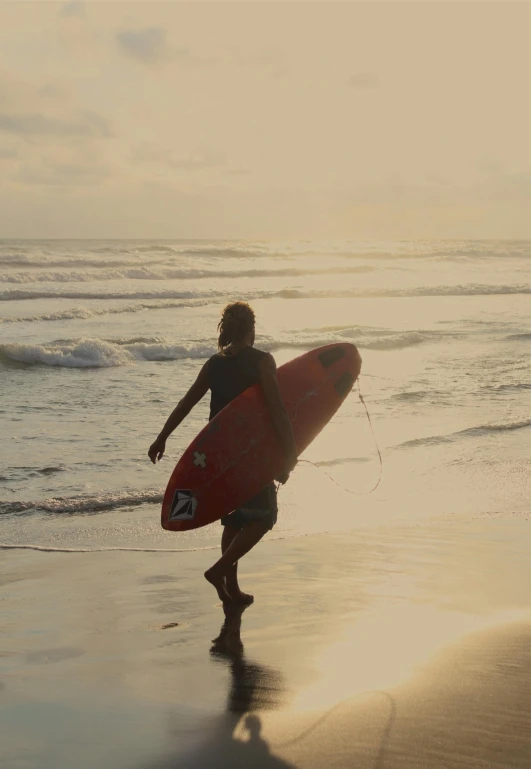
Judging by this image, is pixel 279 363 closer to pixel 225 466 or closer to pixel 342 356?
pixel 342 356

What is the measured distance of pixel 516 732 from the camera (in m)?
2.94

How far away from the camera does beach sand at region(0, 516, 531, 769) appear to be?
115 inches

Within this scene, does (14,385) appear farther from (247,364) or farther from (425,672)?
(425,672)

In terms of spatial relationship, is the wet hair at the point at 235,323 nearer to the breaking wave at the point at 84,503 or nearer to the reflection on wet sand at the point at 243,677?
the reflection on wet sand at the point at 243,677

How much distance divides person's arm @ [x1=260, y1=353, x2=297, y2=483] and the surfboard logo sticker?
0.47m

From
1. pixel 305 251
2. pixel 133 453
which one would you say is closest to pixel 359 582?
pixel 133 453

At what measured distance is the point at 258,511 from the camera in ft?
14.8

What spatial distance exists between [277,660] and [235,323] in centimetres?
157

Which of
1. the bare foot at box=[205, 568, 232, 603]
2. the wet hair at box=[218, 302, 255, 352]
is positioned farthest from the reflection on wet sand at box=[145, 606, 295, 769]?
the wet hair at box=[218, 302, 255, 352]

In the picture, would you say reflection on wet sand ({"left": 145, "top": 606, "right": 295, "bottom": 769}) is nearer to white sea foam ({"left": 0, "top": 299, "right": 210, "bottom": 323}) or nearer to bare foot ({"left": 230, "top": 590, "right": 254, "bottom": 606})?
bare foot ({"left": 230, "top": 590, "right": 254, "bottom": 606})

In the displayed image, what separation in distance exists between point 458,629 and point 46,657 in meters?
1.76

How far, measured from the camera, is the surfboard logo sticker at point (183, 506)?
4.61 metres

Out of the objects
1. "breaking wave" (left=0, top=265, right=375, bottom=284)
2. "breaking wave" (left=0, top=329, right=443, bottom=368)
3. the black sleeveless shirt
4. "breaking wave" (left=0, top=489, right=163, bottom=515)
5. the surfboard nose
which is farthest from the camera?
"breaking wave" (left=0, top=265, right=375, bottom=284)

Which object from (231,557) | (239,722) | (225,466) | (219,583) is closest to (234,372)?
(225,466)
